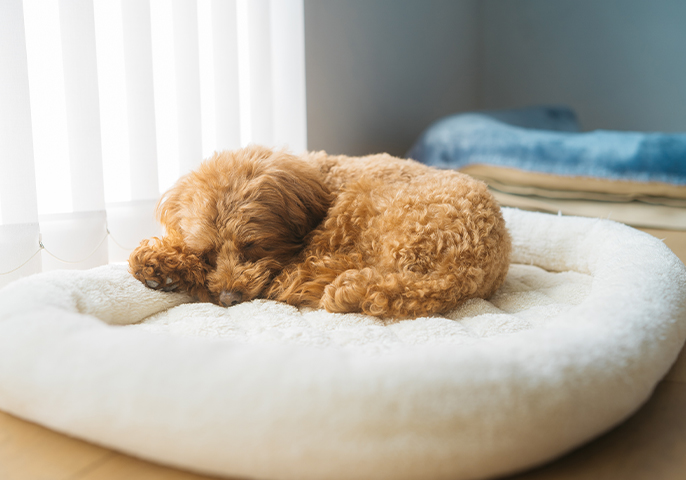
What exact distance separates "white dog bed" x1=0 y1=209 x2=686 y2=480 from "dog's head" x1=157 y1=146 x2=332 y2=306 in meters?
0.43

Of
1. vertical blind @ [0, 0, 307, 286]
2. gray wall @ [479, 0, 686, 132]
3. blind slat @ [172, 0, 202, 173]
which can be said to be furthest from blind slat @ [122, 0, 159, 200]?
gray wall @ [479, 0, 686, 132]

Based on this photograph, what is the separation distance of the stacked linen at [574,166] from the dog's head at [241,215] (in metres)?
1.26

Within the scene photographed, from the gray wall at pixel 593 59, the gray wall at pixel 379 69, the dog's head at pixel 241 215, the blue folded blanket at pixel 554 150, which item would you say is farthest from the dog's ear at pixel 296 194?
the gray wall at pixel 593 59

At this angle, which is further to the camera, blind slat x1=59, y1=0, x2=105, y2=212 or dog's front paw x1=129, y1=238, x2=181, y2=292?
blind slat x1=59, y1=0, x2=105, y2=212

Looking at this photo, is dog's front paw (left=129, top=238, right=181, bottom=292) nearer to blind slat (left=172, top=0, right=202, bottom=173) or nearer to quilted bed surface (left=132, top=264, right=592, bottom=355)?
quilted bed surface (left=132, top=264, right=592, bottom=355)

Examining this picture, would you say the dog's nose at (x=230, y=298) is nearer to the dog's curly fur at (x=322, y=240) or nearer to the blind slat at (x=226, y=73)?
the dog's curly fur at (x=322, y=240)

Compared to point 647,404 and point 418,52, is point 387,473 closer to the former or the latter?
point 647,404

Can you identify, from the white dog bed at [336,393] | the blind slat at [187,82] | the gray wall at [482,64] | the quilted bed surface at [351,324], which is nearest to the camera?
the white dog bed at [336,393]

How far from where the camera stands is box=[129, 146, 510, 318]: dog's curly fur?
1246 mm

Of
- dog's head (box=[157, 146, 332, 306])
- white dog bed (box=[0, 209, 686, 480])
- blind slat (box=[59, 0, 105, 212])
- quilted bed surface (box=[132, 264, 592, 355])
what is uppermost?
blind slat (box=[59, 0, 105, 212])

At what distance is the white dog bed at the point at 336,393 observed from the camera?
0.68 meters

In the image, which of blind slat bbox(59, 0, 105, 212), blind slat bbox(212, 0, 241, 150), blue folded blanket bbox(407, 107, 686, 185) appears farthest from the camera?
blue folded blanket bbox(407, 107, 686, 185)

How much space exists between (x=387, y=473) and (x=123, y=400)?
1.31ft

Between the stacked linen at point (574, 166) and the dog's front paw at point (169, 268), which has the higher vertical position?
the stacked linen at point (574, 166)
